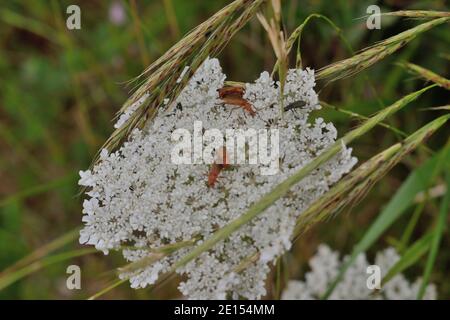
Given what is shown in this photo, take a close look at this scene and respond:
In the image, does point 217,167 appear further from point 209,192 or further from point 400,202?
point 400,202

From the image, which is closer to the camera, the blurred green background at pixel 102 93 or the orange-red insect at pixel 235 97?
the orange-red insect at pixel 235 97

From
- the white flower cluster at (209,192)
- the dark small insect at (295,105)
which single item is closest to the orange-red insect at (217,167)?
the white flower cluster at (209,192)

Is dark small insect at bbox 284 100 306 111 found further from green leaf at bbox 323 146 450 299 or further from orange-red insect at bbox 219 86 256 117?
green leaf at bbox 323 146 450 299

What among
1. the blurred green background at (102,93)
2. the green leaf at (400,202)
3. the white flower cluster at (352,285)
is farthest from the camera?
the blurred green background at (102,93)

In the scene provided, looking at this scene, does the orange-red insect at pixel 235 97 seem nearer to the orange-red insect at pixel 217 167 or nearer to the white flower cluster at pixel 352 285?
the orange-red insect at pixel 217 167

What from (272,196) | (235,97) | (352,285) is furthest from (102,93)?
(272,196)

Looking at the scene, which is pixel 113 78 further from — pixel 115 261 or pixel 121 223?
pixel 121 223

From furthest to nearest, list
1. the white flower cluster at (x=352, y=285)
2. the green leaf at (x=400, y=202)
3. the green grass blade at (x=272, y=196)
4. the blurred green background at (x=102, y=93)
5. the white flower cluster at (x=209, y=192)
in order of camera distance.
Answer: the blurred green background at (x=102, y=93), the white flower cluster at (x=352, y=285), the green leaf at (x=400, y=202), the white flower cluster at (x=209, y=192), the green grass blade at (x=272, y=196)
